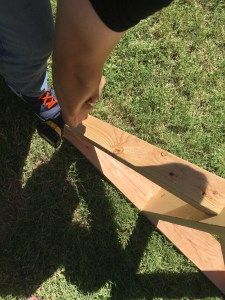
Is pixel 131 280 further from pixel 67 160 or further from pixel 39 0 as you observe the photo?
pixel 39 0

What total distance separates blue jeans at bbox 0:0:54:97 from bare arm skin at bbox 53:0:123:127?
18.5 inches

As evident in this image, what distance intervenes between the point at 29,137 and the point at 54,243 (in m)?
0.48

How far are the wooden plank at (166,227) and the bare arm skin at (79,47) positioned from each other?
1118mm

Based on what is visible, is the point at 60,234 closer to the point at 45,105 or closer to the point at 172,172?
the point at 45,105

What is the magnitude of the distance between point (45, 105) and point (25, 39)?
567 millimetres

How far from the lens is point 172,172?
1.65 m

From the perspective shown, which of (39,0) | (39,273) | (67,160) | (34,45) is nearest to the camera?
(39,0)

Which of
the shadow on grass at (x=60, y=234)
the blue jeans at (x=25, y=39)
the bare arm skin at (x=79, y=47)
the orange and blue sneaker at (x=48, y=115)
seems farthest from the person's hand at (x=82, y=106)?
the shadow on grass at (x=60, y=234)

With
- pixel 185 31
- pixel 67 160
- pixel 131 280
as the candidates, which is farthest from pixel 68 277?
pixel 185 31

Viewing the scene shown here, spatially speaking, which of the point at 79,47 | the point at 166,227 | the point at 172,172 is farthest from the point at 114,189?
the point at 79,47

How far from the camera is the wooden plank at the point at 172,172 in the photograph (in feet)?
5.26

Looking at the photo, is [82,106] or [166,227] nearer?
[82,106]

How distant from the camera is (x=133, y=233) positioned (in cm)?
221

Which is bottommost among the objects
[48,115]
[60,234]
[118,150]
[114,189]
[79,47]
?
[60,234]
